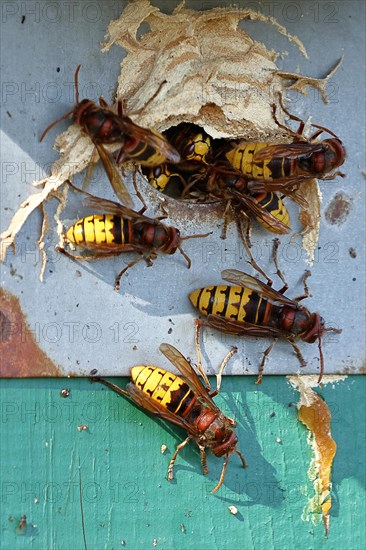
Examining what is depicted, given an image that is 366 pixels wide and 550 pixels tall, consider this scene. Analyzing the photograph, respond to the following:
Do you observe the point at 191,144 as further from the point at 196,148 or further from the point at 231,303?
the point at 231,303

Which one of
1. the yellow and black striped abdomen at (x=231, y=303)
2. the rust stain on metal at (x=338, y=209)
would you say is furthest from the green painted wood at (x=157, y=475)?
the rust stain on metal at (x=338, y=209)

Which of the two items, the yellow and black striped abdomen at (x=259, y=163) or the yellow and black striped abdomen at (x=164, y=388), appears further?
the yellow and black striped abdomen at (x=259, y=163)

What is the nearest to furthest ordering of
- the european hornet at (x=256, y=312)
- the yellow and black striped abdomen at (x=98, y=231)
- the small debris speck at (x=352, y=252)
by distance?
1. the yellow and black striped abdomen at (x=98, y=231)
2. the european hornet at (x=256, y=312)
3. the small debris speck at (x=352, y=252)

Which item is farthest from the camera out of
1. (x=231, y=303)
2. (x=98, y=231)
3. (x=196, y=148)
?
(x=196, y=148)

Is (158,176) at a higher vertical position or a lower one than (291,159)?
lower

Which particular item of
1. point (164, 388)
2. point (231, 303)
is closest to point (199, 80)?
point (231, 303)

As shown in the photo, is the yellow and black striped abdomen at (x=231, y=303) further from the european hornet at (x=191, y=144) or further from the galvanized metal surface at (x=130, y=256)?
the european hornet at (x=191, y=144)

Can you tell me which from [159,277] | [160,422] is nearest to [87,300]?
[159,277]
